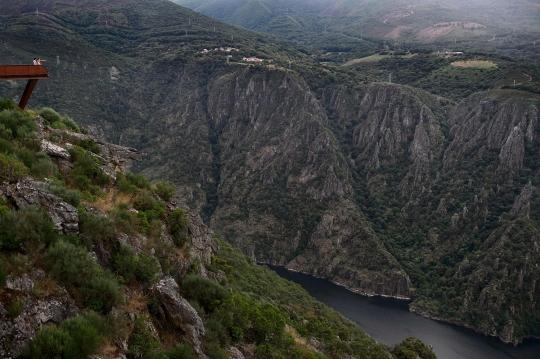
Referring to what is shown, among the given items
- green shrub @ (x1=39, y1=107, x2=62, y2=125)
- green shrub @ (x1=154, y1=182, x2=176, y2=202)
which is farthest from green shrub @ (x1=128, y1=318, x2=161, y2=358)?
green shrub @ (x1=39, y1=107, x2=62, y2=125)

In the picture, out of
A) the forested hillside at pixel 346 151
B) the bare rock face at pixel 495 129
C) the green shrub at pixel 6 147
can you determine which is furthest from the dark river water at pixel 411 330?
the green shrub at pixel 6 147

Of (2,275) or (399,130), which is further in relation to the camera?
(399,130)

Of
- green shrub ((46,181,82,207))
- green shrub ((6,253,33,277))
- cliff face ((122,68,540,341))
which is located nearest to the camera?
green shrub ((6,253,33,277))

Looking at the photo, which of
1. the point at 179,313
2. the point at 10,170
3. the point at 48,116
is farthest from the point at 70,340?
the point at 48,116

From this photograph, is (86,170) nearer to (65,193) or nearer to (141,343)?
(65,193)

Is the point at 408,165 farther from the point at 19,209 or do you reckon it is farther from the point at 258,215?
the point at 19,209

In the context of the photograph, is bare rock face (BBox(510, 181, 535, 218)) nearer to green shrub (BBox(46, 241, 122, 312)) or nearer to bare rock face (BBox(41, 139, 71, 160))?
bare rock face (BBox(41, 139, 71, 160))

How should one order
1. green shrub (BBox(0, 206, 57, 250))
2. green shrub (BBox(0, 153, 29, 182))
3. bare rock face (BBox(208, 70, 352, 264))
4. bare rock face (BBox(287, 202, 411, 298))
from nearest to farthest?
green shrub (BBox(0, 206, 57, 250)), green shrub (BBox(0, 153, 29, 182)), bare rock face (BBox(287, 202, 411, 298)), bare rock face (BBox(208, 70, 352, 264))
